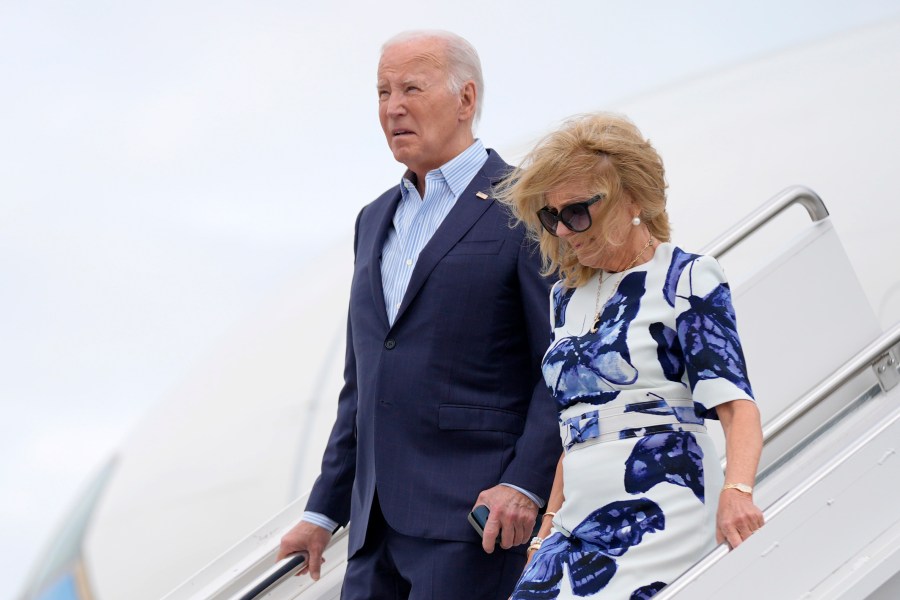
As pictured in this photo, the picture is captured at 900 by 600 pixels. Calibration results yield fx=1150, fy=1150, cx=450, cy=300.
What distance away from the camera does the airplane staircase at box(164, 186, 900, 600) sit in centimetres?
225

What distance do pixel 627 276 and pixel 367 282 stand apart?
2.83 feet

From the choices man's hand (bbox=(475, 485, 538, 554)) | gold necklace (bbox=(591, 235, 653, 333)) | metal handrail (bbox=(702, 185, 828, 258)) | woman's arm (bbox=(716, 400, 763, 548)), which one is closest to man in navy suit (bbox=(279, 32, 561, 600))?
man's hand (bbox=(475, 485, 538, 554))

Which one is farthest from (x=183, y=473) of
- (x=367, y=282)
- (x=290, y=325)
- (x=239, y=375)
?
(x=367, y=282)

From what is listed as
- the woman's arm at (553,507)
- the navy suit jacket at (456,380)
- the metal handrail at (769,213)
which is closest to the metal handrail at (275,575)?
the navy suit jacket at (456,380)

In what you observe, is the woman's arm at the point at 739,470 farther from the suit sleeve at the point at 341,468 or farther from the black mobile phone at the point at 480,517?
the suit sleeve at the point at 341,468

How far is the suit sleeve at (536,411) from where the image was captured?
2408 mm

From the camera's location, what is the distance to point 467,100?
2.81 metres

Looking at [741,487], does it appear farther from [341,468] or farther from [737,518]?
[341,468]

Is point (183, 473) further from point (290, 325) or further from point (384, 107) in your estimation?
point (384, 107)

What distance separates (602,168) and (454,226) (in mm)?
657

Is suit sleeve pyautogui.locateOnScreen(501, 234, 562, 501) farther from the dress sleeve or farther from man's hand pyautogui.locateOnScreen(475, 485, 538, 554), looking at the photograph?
the dress sleeve

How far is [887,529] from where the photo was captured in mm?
2305

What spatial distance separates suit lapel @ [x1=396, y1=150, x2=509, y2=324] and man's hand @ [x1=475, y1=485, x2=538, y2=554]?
486 mm

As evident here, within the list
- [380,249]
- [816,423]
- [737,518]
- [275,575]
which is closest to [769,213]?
[816,423]
